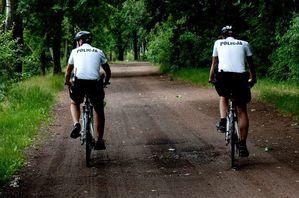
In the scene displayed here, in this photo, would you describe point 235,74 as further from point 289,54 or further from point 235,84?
point 289,54

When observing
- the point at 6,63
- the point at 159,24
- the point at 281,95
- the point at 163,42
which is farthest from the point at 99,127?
the point at 163,42

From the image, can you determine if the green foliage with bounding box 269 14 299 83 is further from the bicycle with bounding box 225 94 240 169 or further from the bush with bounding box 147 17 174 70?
the bush with bounding box 147 17 174 70

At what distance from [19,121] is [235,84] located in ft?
22.2

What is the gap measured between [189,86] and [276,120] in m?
12.0

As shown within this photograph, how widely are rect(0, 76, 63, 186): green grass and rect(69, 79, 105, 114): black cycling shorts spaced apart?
1439mm

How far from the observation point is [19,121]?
14.1 m

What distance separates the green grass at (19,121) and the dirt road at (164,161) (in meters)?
0.25

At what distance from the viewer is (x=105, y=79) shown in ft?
32.4

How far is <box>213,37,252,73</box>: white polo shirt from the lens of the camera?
9.12m

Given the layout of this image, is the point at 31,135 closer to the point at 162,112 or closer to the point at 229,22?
the point at 162,112

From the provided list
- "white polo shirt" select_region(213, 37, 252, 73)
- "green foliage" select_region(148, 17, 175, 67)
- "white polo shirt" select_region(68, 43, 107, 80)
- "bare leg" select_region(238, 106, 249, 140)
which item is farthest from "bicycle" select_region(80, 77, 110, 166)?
"green foliage" select_region(148, 17, 175, 67)

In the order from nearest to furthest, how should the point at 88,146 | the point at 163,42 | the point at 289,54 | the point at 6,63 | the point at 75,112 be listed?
the point at 88,146 < the point at 75,112 < the point at 6,63 < the point at 289,54 < the point at 163,42

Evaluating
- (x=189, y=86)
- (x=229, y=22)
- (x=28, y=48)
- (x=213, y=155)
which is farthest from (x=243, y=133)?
(x=28, y=48)

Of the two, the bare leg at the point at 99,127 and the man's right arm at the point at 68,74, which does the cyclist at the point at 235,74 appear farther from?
the man's right arm at the point at 68,74
